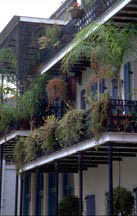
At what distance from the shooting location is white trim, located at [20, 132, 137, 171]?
48.3ft

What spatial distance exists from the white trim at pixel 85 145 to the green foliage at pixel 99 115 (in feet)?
0.60

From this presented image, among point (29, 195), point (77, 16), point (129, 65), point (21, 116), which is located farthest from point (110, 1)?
point (29, 195)

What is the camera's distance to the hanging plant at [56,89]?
20406mm

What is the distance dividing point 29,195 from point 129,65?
11399 mm

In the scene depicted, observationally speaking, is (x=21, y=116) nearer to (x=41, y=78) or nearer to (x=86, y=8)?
(x=41, y=78)

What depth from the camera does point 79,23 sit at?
1897 centimetres

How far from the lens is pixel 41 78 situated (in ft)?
71.3

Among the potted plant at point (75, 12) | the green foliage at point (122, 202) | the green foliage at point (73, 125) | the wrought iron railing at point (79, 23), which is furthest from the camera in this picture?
the potted plant at point (75, 12)

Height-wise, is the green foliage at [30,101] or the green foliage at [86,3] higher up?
the green foliage at [86,3]

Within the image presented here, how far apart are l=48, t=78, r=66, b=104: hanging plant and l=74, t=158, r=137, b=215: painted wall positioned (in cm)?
255

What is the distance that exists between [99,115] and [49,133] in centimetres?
351

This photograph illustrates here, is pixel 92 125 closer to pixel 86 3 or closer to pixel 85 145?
pixel 85 145

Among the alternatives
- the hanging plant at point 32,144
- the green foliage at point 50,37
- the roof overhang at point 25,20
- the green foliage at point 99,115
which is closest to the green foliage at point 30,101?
the hanging plant at point 32,144

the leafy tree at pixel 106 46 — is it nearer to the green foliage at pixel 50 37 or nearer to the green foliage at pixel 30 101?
the green foliage at pixel 50 37
